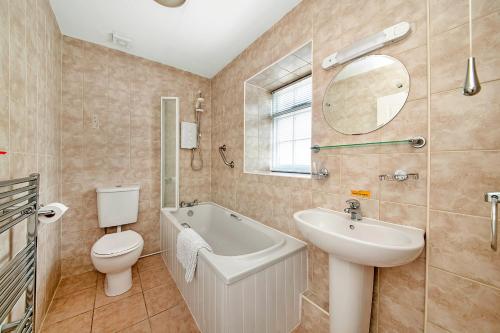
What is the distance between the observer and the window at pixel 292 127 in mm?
1853

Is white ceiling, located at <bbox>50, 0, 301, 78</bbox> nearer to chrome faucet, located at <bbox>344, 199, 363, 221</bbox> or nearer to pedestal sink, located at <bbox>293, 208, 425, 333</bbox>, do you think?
chrome faucet, located at <bbox>344, 199, 363, 221</bbox>

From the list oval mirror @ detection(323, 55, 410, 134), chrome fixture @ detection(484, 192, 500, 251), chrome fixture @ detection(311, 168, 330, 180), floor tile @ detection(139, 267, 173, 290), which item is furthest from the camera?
floor tile @ detection(139, 267, 173, 290)

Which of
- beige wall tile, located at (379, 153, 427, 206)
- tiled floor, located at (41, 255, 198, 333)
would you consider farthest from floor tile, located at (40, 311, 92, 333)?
beige wall tile, located at (379, 153, 427, 206)

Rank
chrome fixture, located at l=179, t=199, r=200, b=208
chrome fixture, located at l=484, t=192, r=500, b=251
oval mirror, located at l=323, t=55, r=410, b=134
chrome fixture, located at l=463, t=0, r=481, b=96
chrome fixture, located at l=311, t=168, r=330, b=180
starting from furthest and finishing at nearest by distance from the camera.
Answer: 1. chrome fixture, located at l=179, t=199, r=200, b=208
2. chrome fixture, located at l=311, t=168, r=330, b=180
3. oval mirror, located at l=323, t=55, r=410, b=134
4. chrome fixture, located at l=484, t=192, r=500, b=251
5. chrome fixture, located at l=463, t=0, r=481, b=96

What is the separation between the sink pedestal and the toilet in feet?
5.39

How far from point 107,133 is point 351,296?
2665 mm

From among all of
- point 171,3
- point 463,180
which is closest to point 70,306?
point 171,3

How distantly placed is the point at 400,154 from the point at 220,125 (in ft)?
6.85

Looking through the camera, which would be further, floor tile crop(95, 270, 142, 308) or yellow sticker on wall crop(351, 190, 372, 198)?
floor tile crop(95, 270, 142, 308)

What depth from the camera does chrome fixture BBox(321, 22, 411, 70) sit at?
37.5 inches

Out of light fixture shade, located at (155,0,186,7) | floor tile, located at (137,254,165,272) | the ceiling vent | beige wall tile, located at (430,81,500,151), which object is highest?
light fixture shade, located at (155,0,186,7)

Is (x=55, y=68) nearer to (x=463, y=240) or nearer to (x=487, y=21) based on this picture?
(x=487, y=21)

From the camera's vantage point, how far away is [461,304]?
0.78 meters

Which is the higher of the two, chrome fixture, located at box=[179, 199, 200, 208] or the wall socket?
the wall socket
